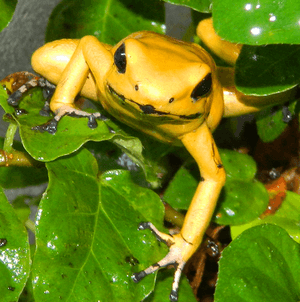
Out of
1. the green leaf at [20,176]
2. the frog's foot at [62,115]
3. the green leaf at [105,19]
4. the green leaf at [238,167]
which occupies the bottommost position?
the green leaf at [238,167]

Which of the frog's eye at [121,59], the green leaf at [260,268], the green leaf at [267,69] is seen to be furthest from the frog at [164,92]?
the green leaf at [260,268]

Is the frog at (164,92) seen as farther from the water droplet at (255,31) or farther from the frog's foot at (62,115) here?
the water droplet at (255,31)

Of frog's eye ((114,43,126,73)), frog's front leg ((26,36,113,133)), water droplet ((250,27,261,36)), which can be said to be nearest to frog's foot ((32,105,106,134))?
frog's front leg ((26,36,113,133))

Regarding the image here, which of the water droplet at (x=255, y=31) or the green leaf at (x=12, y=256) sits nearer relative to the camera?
the water droplet at (x=255, y=31)

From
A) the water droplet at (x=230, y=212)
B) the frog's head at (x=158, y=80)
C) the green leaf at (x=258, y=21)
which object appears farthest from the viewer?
the water droplet at (x=230, y=212)

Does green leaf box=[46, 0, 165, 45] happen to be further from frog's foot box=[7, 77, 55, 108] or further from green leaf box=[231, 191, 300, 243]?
green leaf box=[231, 191, 300, 243]

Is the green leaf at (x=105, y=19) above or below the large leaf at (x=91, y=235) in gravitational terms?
above

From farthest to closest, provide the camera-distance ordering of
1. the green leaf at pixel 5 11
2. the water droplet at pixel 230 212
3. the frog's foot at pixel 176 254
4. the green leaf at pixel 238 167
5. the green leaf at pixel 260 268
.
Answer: the green leaf at pixel 238 167, the water droplet at pixel 230 212, the frog's foot at pixel 176 254, the green leaf at pixel 5 11, the green leaf at pixel 260 268

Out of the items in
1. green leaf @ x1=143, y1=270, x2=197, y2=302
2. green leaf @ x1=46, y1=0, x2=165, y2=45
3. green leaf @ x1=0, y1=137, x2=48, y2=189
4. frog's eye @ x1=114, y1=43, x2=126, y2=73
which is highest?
frog's eye @ x1=114, y1=43, x2=126, y2=73
